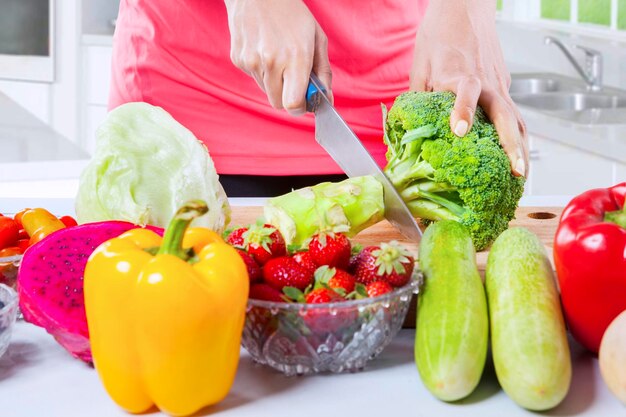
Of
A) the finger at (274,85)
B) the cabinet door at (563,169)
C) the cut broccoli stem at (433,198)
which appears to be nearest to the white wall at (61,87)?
the cabinet door at (563,169)

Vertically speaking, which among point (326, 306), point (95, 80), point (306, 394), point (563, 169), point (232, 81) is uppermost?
point (232, 81)

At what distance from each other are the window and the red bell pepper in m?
3.38

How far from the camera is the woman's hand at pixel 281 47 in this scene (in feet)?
4.87

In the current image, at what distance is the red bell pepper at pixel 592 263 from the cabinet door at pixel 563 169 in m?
1.93

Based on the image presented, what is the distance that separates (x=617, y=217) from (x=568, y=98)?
10.0 feet

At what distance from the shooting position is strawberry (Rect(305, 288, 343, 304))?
989mm

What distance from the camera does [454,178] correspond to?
147 centimetres

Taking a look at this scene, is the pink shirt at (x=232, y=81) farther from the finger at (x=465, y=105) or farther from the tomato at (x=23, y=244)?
the tomato at (x=23, y=244)

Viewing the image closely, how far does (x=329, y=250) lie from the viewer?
1.04 meters

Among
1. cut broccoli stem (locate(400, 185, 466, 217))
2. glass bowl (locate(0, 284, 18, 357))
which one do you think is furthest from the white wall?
glass bowl (locate(0, 284, 18, 357))

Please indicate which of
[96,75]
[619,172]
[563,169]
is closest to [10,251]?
[619,172]

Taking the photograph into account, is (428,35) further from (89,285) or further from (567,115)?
(567,115)

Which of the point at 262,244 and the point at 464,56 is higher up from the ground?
the point at 464,56

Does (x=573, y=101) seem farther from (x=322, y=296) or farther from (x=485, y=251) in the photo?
(x=322, y=296)
